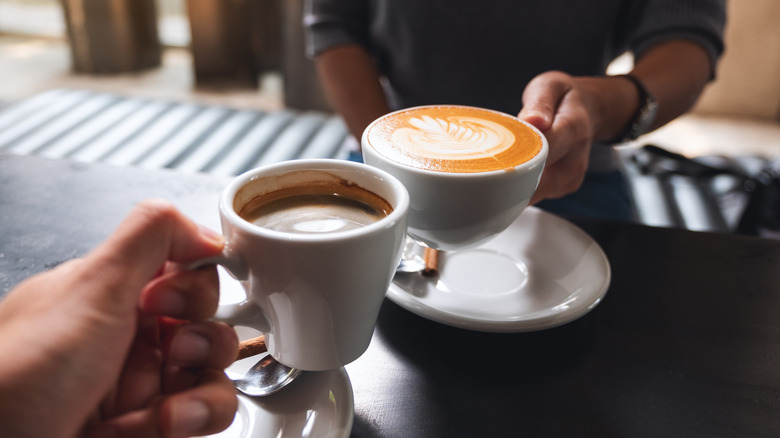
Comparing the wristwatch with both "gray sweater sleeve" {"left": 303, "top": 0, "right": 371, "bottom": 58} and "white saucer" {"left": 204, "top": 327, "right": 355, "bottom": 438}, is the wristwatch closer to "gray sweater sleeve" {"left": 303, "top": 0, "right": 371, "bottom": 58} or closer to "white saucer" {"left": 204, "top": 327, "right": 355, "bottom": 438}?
"gray sweater sleeve" {"left": 303, "top": 0, "right": 371, "bottom": 58}

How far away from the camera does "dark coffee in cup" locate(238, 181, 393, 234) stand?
1.58ft

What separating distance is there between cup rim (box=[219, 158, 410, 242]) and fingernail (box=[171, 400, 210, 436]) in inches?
4.9

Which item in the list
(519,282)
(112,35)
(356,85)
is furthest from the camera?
(112,35)

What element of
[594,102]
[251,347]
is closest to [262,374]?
[251,347]

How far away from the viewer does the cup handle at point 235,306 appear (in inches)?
16.0

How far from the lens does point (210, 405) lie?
387mm

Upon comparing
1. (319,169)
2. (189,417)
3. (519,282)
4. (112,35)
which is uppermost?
(319,169)

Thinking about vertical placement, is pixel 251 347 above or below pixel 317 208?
below

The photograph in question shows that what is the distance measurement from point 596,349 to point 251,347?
36 centimetres

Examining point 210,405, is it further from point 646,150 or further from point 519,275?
point 646,150

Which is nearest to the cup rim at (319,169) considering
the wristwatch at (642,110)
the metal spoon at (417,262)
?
the metal spoon at (417,262)

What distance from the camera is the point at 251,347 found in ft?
1.69

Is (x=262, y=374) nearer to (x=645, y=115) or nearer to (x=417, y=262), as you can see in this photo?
(x=417, y=262)

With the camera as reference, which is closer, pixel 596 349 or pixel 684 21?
pixel 596 349
